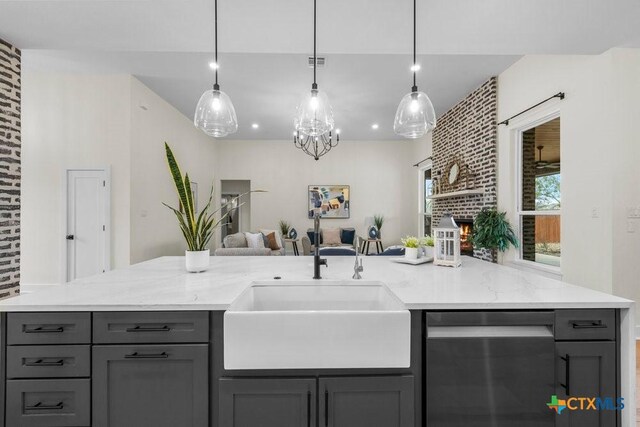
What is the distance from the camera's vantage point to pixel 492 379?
1249mm

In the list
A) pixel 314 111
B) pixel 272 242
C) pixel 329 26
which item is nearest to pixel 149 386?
pixel 314 111

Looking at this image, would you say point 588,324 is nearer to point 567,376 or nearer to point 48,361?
point 567,376

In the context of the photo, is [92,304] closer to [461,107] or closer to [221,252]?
[221,252]

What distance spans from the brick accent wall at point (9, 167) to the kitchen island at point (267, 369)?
2.29 m

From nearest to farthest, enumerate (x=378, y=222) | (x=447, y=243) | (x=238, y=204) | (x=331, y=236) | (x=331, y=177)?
(x=447, y=243) → (x=331, y=236) → (x=378, y=222) → (x=331, y=177) → (x=238, y=204)

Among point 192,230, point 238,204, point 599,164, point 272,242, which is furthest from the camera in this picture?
point 238,204

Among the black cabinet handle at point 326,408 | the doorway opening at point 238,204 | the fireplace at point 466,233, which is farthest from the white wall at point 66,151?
the fireplace at point 466,233

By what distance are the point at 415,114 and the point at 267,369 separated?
5.24ft

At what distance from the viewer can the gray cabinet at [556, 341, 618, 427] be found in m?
1.24

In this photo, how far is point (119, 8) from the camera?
212 centimetres

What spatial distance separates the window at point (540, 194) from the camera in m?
→ 3.45

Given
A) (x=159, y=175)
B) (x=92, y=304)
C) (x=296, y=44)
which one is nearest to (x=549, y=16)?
(x=296, y=44)

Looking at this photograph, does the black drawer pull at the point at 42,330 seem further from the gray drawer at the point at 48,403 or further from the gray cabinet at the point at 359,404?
the gray cabinet at the point at 359,404

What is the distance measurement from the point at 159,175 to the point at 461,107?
207 inches
